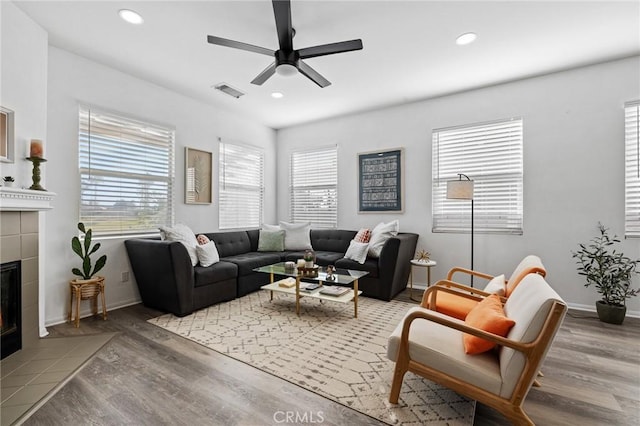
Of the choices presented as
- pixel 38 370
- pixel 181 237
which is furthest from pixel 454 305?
pixel 38 370

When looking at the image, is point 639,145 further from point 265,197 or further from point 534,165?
point 265,197

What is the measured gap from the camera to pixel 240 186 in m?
5.22

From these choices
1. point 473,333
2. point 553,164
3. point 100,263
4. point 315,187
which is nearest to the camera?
point 473,333

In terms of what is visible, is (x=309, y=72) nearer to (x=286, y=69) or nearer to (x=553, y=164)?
(x=286, y=69)

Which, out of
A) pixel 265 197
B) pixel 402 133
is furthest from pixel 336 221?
pixel 402 133

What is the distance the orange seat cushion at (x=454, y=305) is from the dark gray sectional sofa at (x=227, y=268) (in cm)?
127

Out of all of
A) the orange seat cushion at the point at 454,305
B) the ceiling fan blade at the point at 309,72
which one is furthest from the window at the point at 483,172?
the ceiling fan blade at the point at 309,72

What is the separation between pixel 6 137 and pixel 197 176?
2.16 meters

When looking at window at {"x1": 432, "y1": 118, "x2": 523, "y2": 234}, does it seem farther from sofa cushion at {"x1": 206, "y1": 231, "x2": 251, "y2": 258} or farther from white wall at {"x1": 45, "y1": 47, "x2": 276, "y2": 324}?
white wall at {"x1": 45, "y1": 47, "x2": 276, "y2": 324}

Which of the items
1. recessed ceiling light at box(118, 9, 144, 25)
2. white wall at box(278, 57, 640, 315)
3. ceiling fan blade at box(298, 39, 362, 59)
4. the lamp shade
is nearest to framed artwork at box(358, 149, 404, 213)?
white wall at box(278, 57, 640, 315)

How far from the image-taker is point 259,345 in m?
2.54

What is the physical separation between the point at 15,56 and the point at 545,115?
5523 mm

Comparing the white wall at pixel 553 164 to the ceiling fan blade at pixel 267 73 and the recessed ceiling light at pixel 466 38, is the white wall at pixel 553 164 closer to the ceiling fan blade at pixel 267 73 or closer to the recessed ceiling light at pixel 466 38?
the recessed ceiling light at pixel 466 38

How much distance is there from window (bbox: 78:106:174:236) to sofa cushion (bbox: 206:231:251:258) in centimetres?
70
